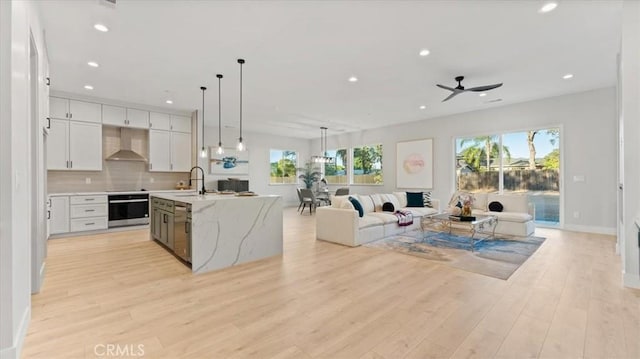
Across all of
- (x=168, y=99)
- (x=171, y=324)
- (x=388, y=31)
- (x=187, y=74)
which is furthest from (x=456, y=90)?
(x=168, y=99)

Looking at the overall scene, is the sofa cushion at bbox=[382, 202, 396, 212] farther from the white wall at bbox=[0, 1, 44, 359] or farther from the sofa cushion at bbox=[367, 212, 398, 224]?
the white wall at bbox=[0, 1, 44, 359]

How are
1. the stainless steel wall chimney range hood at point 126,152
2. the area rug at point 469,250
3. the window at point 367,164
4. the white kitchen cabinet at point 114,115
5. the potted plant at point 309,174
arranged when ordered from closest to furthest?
the area rug at point 469,250
the white kitchen cabinet at point 114,115
the stainless steel wall chimney range hood at point 126,152
the window at point 367,164
the potted plant at point 309,174

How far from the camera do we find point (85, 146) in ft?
19.6

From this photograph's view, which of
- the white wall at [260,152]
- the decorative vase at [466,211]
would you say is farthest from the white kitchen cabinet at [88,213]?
the decorative vase at [466,211]

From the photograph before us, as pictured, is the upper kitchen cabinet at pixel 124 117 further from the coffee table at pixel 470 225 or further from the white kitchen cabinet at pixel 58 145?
the coffee table at pixel 470 225

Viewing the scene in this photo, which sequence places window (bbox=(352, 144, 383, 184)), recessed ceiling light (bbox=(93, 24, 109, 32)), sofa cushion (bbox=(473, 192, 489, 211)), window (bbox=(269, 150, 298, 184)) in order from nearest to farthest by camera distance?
recessed ceiling light (bbox=(93, 24, 109, 32)) < sofa cushion (bbox=(473, 192, 489, 211)) < window (bbox=(352, 144, 383, 184)) < window (bbox=(269, 150, 298, 184))

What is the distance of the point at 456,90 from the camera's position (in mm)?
4789

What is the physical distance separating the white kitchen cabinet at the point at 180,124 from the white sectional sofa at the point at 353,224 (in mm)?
4225

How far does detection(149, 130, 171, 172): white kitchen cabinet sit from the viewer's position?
6.69 metres

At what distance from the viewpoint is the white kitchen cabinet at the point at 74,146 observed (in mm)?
5645

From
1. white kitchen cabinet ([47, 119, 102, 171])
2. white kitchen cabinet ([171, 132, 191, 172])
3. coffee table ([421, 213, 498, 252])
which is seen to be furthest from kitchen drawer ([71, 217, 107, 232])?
coffee table ([421, 213, 498, 252])

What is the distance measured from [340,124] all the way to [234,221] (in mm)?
6213

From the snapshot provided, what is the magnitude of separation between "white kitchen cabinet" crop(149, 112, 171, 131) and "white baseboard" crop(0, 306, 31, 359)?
5.30 metres

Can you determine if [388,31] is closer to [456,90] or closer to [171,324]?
[456,90]
